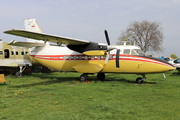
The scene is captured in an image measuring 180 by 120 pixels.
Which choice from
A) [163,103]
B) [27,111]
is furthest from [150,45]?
[27,111]

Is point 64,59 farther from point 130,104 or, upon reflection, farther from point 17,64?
point 130,104

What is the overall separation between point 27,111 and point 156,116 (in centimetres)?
505

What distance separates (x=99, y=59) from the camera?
14.9 metres

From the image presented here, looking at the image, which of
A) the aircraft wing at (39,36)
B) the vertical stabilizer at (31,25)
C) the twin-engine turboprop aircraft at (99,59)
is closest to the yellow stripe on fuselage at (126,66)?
the twin-engine turboprop aircraft at (99,59)

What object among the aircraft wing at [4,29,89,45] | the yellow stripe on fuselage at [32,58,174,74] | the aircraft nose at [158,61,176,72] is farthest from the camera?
the yellow stripe on fuselage at [32,58,174,74]

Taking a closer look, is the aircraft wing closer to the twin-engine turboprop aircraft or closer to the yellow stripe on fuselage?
the twin-engine turboprop aircraft

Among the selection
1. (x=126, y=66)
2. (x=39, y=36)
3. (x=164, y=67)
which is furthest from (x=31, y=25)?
(x=164, y=67)

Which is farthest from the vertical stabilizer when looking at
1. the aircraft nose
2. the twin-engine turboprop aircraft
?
the aircraft nose

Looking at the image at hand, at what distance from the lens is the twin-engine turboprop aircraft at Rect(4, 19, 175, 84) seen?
12.8m

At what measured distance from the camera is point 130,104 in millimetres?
7145

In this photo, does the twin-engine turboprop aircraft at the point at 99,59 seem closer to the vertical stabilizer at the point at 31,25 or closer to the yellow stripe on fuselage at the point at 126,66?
the yellow stripe on fuselage at the point at 126,66

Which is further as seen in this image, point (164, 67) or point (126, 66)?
point (126, 66)

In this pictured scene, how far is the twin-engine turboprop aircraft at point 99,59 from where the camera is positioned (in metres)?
12.8

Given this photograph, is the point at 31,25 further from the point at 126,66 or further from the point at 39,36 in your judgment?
the point at 126,66
